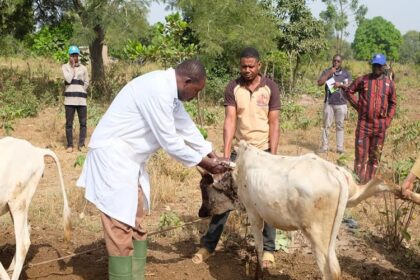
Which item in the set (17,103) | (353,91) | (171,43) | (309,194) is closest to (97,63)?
(171,43)

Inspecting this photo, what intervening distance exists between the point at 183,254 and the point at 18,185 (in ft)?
5.61

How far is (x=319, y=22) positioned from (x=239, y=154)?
14570 millimetres

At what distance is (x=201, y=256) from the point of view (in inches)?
177

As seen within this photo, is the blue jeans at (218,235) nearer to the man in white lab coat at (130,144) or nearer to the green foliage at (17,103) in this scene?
the man in white lab coat at (130,144)

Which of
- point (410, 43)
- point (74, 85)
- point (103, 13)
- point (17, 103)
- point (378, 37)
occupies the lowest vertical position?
point (17, 103)

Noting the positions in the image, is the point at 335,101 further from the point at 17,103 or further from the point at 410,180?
the point at 17,103

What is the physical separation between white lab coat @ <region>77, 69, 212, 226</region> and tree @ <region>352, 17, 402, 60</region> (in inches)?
2388

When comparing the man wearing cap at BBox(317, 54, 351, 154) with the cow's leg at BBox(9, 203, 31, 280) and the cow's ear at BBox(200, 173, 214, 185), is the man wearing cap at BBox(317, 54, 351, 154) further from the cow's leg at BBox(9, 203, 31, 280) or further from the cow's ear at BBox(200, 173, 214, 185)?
the cow's leg at BBox(9, 203, 31, 280)

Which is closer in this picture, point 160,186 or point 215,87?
point 160,186

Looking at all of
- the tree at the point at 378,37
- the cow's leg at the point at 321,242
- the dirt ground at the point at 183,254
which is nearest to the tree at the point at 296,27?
the dirt ground at the point at 183,254

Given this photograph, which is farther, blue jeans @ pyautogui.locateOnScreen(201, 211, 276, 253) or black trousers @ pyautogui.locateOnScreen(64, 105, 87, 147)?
black trousers @ pyautogui.locateOnScreen(64, 105, 87, 147)

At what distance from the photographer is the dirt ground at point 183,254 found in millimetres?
4273

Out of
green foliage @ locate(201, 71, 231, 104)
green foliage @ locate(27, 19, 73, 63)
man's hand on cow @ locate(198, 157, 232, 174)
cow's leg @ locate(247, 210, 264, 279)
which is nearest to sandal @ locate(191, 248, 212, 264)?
cow's leg @ locate(247, 210, 264, 279)

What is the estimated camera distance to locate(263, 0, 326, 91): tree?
16.8m
